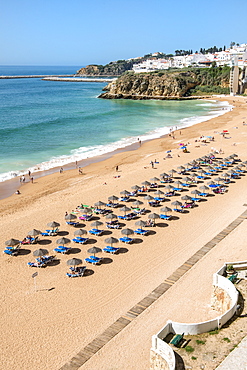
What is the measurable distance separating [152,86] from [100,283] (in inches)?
3554

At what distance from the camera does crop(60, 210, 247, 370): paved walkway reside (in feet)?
38.6

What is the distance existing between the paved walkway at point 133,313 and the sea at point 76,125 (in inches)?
789

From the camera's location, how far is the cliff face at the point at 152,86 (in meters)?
97.6

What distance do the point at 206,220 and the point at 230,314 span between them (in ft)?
34.7

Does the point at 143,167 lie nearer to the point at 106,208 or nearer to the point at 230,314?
the point at 106,208

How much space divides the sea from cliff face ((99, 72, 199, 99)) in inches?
280

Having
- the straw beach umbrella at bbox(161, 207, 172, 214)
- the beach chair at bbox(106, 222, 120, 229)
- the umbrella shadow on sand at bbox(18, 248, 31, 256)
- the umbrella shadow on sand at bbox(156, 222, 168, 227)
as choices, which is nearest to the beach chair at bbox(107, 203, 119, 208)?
the beach chair at bbox(106, 222, 120, 229)

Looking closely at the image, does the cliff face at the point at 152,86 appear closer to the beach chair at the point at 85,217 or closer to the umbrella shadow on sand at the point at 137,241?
the beach chair at the point at 85,217

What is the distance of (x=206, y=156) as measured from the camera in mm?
36188

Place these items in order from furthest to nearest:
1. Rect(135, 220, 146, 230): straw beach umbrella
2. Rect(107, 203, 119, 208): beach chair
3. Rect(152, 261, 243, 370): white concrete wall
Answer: Rect(107, 203, 119, 208): beach chair
Rect(135, 220, 146, 230): straw beach umbrella
Rect(152, 261, 243, 370): white concrete wall

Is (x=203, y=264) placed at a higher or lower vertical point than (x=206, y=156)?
lower

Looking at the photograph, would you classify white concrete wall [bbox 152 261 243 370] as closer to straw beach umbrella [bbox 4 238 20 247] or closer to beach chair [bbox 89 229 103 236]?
beach chair [bbox 89 229 103 236]

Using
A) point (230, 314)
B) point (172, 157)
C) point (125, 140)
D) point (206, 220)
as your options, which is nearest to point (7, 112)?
point (125, 140)

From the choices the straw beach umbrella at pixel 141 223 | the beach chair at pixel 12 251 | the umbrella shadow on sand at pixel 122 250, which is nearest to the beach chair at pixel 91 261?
the umbrella shadow on sand at pixel 122 250
